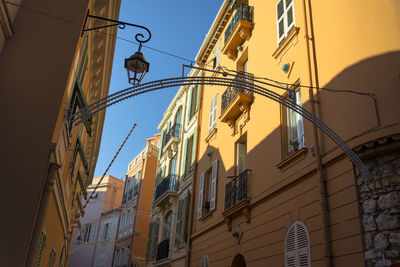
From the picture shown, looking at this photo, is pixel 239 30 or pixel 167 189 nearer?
pixel 239 30

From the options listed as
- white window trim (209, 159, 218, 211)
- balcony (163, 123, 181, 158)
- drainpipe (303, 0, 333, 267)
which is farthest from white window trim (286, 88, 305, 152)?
balcony (163, 123, 181, 158)

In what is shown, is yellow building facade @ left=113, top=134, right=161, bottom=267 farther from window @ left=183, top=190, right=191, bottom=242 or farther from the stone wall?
the stone wall

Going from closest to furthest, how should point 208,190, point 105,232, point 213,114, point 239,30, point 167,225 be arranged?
point 239,30 → point 208,190 → point 213,114 → point 167,225 → point 105,232

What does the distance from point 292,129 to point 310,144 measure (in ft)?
4.30

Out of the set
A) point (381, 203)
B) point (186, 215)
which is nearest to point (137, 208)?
point (186, 215)

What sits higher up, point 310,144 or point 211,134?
point 211,134

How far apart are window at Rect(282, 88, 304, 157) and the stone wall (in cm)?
246

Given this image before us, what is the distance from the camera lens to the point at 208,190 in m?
15.0

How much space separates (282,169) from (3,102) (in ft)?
19.9

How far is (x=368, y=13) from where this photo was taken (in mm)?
7320

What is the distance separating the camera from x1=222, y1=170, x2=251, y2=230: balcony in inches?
418

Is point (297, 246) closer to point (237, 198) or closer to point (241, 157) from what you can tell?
point (237, 198)

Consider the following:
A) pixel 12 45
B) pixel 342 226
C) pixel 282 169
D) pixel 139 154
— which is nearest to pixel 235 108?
pixel 282 169

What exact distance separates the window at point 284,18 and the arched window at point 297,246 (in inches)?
200
